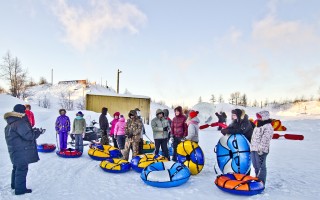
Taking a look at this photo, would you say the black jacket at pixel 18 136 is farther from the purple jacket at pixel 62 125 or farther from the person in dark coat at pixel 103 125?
the person in dark coat at pixel 103 125

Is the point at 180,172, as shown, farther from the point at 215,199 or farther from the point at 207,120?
the point at 207,120

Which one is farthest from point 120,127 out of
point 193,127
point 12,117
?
point 12,117

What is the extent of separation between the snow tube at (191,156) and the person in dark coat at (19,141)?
370 cm

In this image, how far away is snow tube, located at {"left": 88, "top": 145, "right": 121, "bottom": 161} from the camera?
8.79 m

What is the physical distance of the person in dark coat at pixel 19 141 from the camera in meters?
5.07

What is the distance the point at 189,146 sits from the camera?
23.3ft

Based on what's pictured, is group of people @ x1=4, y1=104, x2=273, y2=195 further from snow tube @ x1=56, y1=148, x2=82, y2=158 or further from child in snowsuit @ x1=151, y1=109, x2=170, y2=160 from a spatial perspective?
snow tube @ x1=56, y1=148, x2=82, y2=158

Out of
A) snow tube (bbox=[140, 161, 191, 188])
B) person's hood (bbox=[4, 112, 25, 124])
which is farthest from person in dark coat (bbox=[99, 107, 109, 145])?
person's hood (bbox=[4, 112, 25, 124])

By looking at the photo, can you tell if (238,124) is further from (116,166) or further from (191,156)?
(116,166)

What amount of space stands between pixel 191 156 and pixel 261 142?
1922 millimetres

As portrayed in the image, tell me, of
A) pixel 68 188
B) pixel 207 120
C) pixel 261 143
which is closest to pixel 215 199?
pixel 261 143

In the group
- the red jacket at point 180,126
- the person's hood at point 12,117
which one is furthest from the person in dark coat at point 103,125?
the person's hood at point 12,117

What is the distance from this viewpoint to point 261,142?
5.84 metres

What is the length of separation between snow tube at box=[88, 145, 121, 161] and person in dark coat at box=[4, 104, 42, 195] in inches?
142
